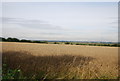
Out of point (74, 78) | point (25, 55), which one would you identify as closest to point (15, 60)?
point (25, 55)

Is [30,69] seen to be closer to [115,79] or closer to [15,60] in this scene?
[15,60]

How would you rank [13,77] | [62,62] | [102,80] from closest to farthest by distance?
[13,77]
[102,80]
[62,62]

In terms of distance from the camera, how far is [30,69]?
4.60 meters

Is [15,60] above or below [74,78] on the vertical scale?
above

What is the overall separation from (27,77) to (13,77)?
0.34 m

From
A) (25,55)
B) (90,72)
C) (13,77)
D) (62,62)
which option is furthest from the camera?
(25,55)

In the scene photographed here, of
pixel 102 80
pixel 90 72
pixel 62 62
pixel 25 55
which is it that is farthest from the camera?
pixel 25 55

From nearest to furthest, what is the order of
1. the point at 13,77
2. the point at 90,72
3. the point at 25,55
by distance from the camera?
the point at 13,77, the point at 90,72, the point at 25,55

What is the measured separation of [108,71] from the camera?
190 inches

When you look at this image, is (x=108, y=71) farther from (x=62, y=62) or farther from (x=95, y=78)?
(x=62, y=62)

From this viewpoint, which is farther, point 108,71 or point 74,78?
point 108,71

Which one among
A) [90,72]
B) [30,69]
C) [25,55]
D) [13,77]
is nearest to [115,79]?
[90,72]

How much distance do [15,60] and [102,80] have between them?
2662 millimetres

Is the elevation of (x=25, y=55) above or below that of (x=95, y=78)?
above
